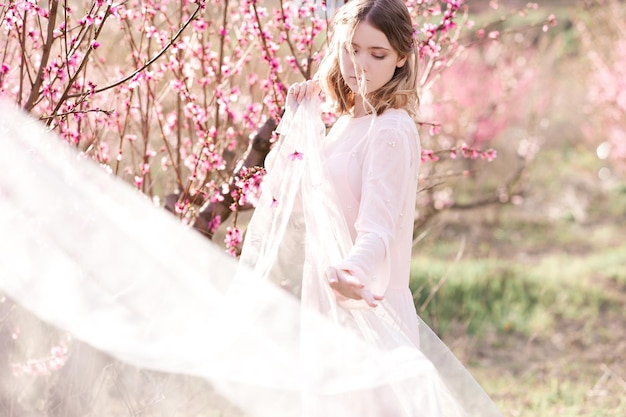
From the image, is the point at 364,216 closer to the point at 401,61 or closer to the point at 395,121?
the point at 395,121

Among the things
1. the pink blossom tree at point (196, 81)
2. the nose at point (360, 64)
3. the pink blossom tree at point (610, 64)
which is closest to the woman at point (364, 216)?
the nose at point (360, 64)

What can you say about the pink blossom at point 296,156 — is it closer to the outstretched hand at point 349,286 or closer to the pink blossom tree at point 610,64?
the outstretched hand at point 349,286

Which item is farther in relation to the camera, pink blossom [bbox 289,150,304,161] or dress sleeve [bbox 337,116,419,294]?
pink blossom [bbox 289,150,304,161]

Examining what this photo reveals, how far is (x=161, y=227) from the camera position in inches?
116

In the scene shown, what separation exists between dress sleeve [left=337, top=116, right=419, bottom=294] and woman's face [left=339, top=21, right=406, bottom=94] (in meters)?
0.14

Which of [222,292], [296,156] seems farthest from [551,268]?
[296,156]

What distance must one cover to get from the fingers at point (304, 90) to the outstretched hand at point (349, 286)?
65 centimetres

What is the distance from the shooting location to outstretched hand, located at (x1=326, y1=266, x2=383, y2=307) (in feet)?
6.11

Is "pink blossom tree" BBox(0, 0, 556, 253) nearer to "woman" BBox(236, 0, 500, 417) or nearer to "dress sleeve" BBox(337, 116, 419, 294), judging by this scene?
"woman" BBox(236, 0, 500, 417)

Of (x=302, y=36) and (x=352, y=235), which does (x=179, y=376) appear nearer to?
(x=352, y=235)

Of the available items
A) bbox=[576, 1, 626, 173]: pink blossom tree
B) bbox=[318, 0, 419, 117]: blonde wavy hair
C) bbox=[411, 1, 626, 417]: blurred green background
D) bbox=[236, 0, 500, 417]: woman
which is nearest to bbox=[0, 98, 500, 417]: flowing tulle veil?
bbox=[236, 0, 500, 417]: woman

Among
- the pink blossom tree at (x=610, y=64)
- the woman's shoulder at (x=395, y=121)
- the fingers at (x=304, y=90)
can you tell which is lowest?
the pink blossom tree at (x=610, y=64)

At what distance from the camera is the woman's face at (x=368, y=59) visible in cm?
212

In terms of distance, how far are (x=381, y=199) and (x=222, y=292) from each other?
2.47ft
